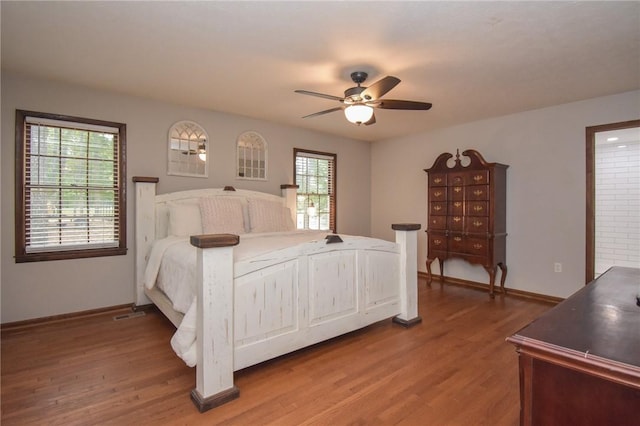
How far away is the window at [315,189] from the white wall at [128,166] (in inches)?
10.9

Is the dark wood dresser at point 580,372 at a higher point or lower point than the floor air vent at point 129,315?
higher

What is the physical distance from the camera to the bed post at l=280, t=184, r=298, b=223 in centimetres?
468

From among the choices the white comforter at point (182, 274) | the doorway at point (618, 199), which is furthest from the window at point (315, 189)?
the doorway at point (618, 199)

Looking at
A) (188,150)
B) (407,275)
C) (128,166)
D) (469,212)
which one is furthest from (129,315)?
(469,212)

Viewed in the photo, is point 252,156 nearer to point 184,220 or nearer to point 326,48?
point 184,220

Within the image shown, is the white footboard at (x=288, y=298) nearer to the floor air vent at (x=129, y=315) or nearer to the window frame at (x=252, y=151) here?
the floor air vent at (x=129, y=315)

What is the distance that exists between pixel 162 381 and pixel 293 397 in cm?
89

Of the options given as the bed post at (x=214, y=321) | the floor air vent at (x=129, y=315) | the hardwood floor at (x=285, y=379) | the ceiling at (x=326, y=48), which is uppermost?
the ceiling at (x=326, y=48)

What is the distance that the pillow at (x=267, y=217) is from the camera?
3859 mm

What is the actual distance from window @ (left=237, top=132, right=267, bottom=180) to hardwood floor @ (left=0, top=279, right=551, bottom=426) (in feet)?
7.20

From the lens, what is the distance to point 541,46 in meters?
2.41

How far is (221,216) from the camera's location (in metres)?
3.61

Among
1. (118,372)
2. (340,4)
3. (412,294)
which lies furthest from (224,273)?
(412,294)

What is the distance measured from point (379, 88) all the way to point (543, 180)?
280cm
